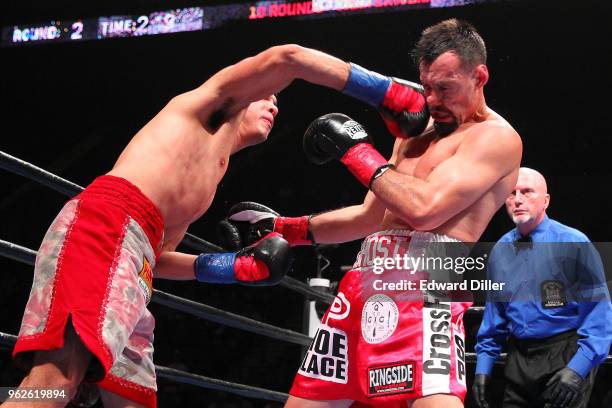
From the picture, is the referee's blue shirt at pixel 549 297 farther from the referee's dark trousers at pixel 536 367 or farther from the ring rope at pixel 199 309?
the ring rope at pixel 199 309

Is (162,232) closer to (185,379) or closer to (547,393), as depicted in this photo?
(185,379)

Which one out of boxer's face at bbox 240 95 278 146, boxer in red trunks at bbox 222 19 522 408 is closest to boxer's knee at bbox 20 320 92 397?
boxer in red trunks at bbox 222 19 522 408

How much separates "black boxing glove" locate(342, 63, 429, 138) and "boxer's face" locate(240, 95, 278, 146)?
36cm

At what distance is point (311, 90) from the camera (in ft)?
28.2

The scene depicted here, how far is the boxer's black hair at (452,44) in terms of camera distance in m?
1.85

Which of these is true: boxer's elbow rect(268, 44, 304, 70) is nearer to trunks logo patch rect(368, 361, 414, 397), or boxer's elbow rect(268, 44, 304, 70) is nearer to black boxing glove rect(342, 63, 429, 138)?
black boxing glove rect(342, 63, 429, 138)

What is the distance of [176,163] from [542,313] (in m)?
1.74

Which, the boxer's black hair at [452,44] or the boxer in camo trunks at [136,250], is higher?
the boxer's black hair at [452,44]

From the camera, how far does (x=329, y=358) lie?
177 cm

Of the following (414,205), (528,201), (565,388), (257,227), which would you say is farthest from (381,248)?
(528,201)

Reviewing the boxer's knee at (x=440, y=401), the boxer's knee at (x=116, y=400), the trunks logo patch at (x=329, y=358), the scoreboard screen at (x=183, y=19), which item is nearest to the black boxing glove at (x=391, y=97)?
the trunks logo patch at (x=329, y=358)

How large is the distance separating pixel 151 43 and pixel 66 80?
1511mm

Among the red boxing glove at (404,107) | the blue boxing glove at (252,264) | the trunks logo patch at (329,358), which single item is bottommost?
the trunks logo patch at (329,358)

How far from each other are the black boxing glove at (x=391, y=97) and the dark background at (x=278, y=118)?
4.28m
